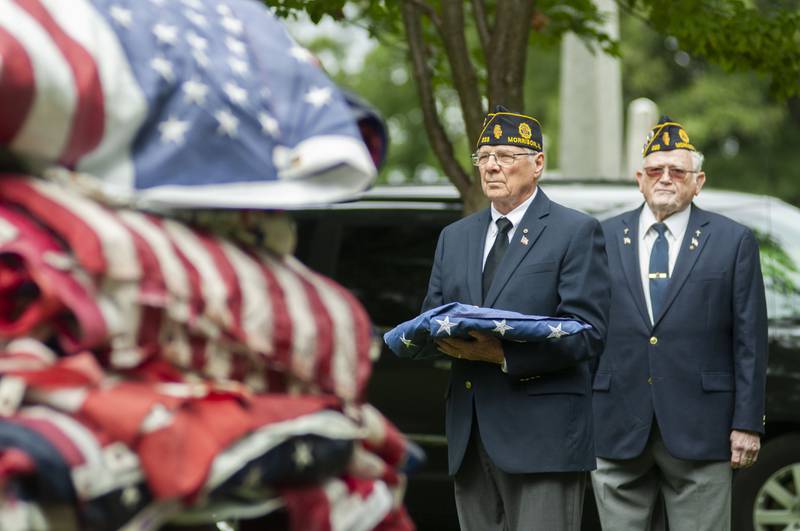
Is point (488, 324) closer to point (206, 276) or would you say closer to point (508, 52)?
point (206, 276)

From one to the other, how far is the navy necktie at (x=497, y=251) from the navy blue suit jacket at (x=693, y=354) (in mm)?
1019

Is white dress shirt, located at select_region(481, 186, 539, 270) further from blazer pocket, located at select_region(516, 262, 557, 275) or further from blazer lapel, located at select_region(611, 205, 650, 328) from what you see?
blazer lapel, located at select_region(611, 205, 650, 328)

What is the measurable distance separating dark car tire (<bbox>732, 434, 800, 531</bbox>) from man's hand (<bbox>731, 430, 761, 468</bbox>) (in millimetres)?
1668

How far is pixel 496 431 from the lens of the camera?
514 centimetres

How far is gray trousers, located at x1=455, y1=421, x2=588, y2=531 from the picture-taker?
5070 mm

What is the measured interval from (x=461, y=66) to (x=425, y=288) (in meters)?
1.23

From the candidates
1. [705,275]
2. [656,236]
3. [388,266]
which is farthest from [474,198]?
[705,275]

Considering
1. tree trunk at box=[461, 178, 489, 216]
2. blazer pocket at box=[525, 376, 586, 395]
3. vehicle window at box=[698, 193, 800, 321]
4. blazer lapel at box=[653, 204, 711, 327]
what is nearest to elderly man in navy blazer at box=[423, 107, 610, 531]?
blazer pocket at box=[525, 376, 586, 395]

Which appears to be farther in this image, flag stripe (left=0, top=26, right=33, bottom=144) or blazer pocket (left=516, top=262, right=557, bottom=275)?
blazer pocket (left=516, top=262, right=557, bottom=275)

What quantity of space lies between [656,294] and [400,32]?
315 centimetres

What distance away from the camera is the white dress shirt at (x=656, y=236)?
6.14m

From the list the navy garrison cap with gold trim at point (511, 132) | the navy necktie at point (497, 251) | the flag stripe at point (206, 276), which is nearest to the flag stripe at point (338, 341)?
the flag stripe at point (206, 276)

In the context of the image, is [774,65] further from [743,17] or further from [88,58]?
[88,58]

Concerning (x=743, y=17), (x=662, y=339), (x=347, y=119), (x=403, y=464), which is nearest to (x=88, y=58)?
(x=347, y=119)
